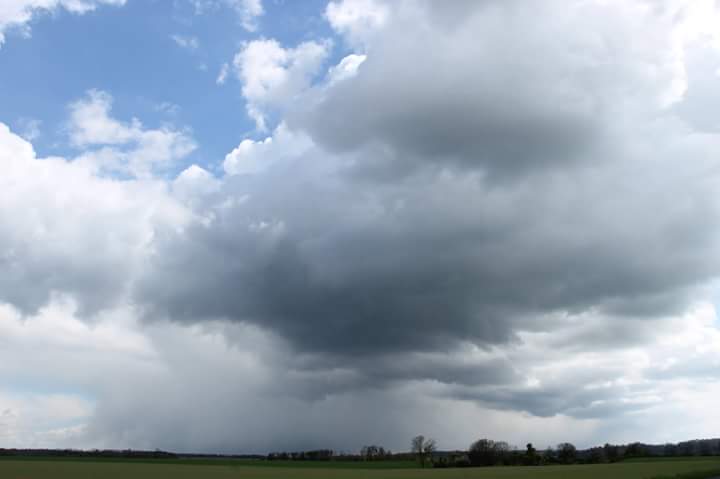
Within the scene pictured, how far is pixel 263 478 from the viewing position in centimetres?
8400

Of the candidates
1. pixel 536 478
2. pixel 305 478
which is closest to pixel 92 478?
pixel 305 478

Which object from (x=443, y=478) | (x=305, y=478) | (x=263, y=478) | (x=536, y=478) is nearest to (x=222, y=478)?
(x=263, y=478)

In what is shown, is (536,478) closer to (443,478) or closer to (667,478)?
(443,478)

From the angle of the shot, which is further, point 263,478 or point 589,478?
point 589,478

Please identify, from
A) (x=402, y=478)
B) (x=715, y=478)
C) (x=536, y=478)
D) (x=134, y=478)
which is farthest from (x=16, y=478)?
(x=715, y=478)

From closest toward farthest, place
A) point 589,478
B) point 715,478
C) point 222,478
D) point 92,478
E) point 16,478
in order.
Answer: point 16,478 < point 92,478 < point 715,478 < point 222,478 < point 589,478

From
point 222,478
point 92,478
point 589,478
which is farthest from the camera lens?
point 589,478

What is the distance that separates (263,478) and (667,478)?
4883 cm

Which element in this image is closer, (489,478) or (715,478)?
(715,478)

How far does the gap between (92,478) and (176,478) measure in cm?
1138

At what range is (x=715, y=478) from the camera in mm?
79375

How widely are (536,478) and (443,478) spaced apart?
13.7 metres

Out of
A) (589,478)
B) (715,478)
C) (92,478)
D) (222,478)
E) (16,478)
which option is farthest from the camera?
(589,478)

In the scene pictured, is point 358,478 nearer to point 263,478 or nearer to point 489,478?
point 263,478
